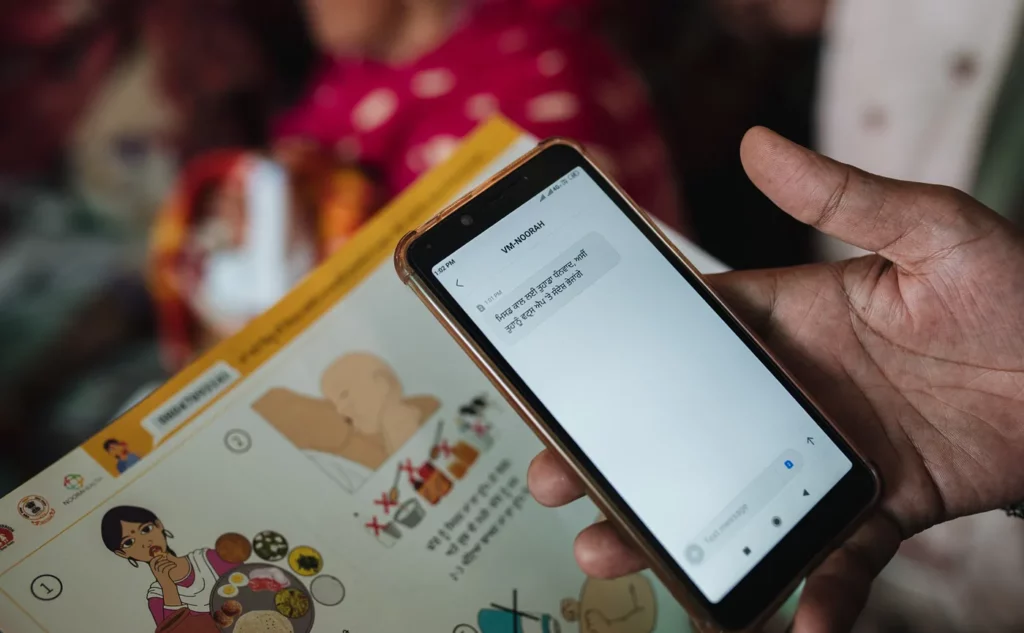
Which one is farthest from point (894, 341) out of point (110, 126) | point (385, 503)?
point (110, 126)

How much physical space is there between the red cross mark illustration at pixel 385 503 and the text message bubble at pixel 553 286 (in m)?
0.13

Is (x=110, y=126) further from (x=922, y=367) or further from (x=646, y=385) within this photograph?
(x=922, y=367)

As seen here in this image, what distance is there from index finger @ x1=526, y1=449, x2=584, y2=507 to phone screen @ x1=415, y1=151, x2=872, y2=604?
2 centimetres

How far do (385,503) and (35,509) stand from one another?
0.66ft

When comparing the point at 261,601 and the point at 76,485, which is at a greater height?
the point at 76,485

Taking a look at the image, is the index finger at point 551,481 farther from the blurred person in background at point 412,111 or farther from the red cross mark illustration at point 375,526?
the blurred person in background at point 412,111

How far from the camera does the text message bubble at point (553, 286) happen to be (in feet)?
1.45

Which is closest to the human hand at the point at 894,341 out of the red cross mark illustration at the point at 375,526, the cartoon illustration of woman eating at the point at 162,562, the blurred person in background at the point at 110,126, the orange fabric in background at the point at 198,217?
the red cross mark illustration at the point at 375,526

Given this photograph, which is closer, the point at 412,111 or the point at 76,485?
the point at 76,485

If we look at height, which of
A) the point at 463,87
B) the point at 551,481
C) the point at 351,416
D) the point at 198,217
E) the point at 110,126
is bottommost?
the point at 551,481

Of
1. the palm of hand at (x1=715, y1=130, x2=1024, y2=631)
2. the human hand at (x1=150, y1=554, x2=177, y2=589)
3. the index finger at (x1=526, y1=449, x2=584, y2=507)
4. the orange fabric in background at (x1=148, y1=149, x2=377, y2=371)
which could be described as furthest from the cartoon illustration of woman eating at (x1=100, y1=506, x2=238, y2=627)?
the orange fabric in background at (x1=148, y1=149, x2=377, y2=371)

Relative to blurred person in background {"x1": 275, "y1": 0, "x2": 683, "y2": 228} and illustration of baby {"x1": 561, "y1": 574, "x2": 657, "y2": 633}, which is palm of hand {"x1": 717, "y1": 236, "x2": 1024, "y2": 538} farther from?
blurred person in background {"x1": 275, "y1": 0, "x2": 683, "y2": 228}

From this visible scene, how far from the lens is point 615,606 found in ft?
1.56

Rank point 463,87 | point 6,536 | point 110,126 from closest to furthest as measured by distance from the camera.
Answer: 1. point 6,536
2. point 463,87
3. point 110,126
